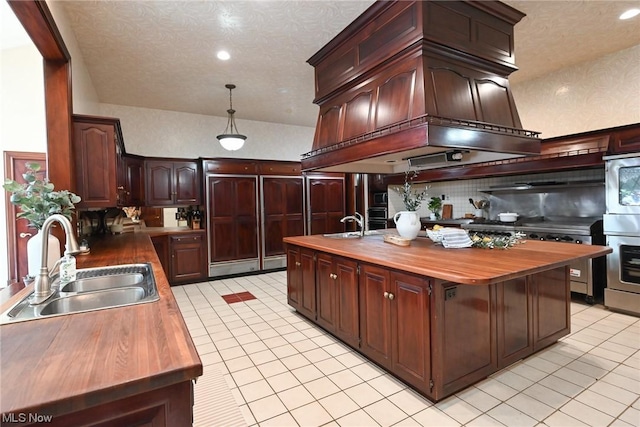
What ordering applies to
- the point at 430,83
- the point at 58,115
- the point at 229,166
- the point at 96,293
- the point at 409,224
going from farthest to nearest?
the point at 229,166, the point at 409,224, the point at 58,115, the point at 430,83, the point at 96,293

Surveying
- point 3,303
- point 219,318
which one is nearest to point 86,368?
point 3,303

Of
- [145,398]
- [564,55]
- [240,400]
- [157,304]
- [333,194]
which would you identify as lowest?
[240,400]

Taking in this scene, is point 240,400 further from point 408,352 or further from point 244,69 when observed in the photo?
point 244,69

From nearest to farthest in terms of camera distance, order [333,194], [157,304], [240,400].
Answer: [157,304] → [240,400] → [333,194]

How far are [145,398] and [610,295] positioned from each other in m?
4.65

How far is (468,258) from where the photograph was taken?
222cm

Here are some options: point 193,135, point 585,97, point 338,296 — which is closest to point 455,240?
point 338,296

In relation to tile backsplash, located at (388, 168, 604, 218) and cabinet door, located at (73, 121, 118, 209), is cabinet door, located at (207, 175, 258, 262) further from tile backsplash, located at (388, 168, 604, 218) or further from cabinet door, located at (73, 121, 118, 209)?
tile backsplash, located at (388, 168, 604, 218)

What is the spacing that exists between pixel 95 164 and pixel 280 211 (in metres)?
3.33

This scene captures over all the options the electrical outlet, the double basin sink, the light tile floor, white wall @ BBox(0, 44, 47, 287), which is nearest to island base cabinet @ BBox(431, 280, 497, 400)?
the electrical outlet

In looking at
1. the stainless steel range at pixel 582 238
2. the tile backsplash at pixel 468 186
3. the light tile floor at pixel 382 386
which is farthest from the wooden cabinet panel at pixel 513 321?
the tile backsplash at pixel 468 186

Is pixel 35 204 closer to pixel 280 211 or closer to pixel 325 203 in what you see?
pixel 280 211

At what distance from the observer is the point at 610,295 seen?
11.5ft

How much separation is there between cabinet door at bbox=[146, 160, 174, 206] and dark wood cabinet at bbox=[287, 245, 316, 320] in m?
2.74
